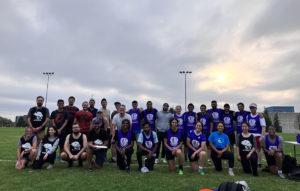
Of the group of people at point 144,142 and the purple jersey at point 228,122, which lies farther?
the purple jersey at point 228,122

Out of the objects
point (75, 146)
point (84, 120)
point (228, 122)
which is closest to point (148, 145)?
point (75, 146)

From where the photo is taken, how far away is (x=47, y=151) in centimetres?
625

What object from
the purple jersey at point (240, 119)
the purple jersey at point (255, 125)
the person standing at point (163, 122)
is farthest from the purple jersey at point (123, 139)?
the purple jersey at point (255, 125)

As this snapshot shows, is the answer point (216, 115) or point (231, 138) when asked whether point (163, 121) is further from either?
point (231, 138)

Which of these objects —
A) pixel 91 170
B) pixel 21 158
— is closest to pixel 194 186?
pixel 91 170

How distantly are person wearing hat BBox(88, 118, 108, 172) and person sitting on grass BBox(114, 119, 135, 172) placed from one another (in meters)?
0.43

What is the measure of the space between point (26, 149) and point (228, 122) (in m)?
6.88

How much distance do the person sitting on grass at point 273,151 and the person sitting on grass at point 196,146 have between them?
1.87 meters

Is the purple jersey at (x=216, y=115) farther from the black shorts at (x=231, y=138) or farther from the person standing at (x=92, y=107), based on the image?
the person standing at (x=92, y=107)

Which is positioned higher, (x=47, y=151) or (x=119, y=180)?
(x=47, y=151)

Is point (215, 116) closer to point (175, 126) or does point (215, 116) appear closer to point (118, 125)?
point (175, 126)

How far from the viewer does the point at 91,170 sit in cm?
581

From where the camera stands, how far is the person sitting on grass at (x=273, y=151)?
19.0 feet

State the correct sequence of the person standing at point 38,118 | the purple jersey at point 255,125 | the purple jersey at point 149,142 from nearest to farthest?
the purple jersey at point 149,142, the person standing at point 38,118, the purple jersey at point 255,125
